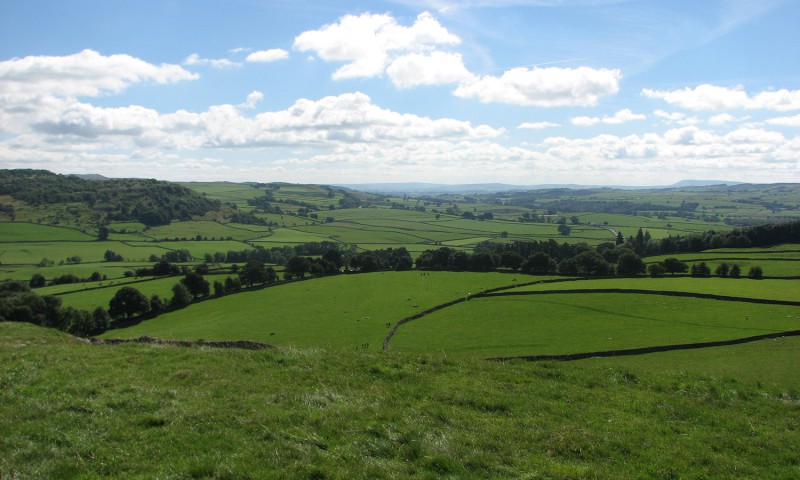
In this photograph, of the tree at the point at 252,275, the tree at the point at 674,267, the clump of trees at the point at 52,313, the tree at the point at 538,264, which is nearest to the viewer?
the clump of trees at the point at 52,313

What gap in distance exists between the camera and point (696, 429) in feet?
41.0

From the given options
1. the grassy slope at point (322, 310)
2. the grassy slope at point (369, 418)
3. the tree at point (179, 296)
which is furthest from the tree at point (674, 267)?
the tree at point (179, 296)

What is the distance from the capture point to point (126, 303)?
67.4 m

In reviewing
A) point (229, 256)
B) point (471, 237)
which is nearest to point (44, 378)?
point (229, 256)

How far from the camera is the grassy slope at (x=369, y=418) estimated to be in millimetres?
9344

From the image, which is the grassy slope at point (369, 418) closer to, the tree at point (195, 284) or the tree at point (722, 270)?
the tree at point (195, 284)

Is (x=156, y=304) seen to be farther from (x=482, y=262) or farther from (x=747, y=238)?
(x=747, y=238)

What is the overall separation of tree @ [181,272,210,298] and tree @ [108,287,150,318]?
984cm

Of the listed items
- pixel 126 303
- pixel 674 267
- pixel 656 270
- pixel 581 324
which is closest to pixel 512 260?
pixel 656 270

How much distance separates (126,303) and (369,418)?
67.7 meters

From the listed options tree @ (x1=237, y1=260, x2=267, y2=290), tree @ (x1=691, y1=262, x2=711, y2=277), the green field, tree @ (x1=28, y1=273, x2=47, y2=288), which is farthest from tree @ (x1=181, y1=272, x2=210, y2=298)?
tree @ (x1=691, y1=262, x2=711, y2=277)

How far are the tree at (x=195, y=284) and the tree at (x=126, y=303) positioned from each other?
984 centimetres

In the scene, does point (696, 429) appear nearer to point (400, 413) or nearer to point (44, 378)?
point (400, 413)

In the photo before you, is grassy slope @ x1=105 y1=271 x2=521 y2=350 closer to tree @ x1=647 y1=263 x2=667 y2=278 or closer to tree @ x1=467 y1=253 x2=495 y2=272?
tree @ x1=467 y1=253 x2=495 y2=272
